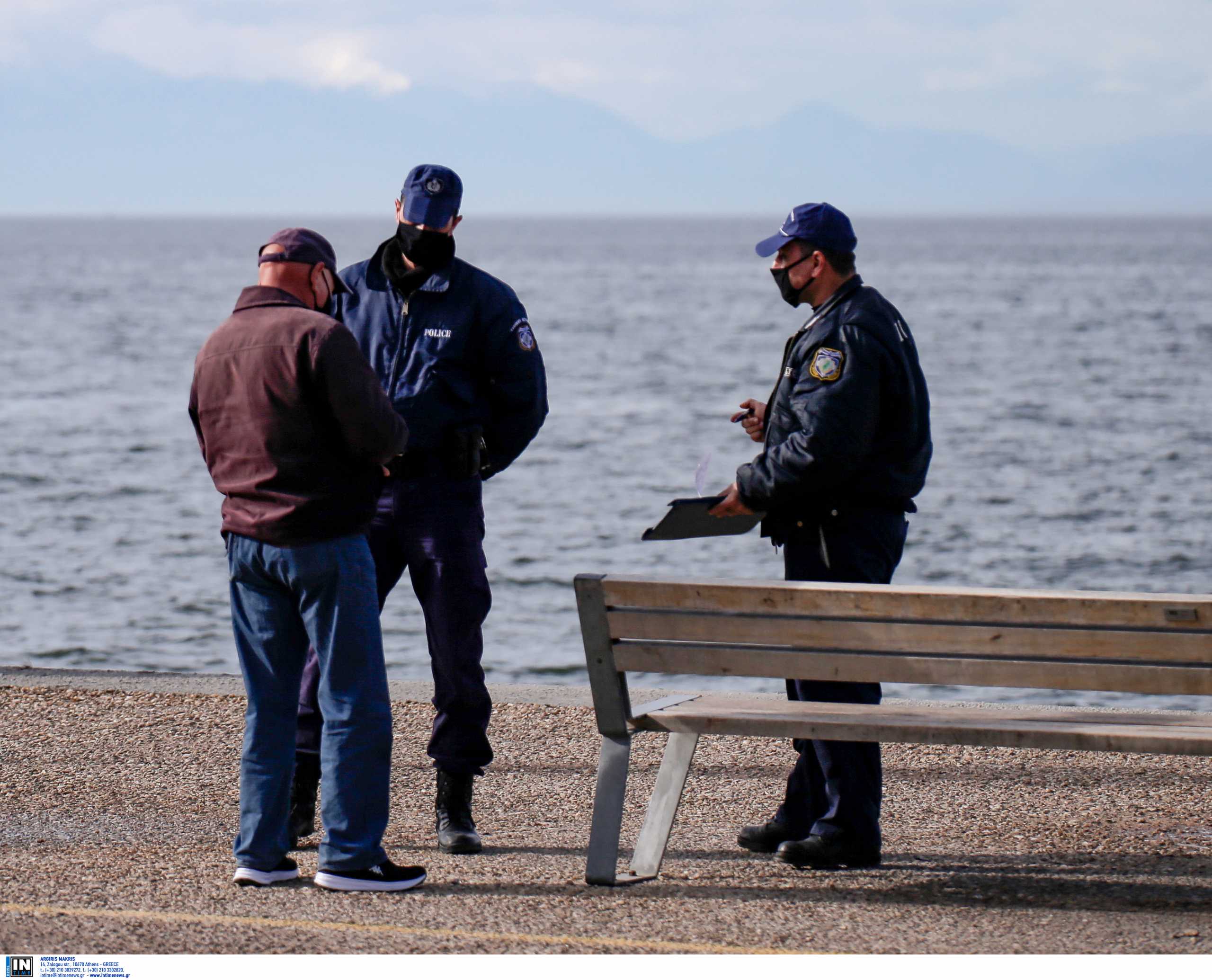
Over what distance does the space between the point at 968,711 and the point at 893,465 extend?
2.36 ft

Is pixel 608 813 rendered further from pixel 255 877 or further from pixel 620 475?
pixel 620 475

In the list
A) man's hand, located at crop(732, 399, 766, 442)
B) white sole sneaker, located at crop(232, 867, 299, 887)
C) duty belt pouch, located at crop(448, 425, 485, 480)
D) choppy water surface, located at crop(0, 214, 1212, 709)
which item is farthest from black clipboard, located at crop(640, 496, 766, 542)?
choppy water surface, located at crop(0, 214, 1212, 709)

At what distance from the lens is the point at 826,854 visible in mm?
4773

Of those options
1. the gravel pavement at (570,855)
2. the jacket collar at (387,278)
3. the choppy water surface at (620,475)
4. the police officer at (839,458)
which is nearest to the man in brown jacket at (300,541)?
the gravel pavement at (570,855)

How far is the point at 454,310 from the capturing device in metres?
5.13

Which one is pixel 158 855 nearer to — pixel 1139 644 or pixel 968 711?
pixel 968 711

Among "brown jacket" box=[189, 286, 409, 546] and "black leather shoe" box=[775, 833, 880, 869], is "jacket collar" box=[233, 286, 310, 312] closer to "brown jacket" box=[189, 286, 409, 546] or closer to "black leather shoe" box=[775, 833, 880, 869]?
"brown jacket" box=[189, 286, 409, 546]

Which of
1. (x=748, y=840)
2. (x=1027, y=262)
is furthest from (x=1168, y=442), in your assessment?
(x=1027, y=262)

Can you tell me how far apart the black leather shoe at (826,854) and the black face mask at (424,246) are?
2005 mm

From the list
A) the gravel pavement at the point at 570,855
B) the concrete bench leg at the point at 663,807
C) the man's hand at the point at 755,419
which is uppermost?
the man's hand at the point at 755,419

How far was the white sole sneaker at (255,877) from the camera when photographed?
4516 mm

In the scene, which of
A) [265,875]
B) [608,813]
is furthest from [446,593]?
[265,875]

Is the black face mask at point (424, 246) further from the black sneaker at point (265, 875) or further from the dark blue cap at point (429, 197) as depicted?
the black sneaker at point (265, 875)

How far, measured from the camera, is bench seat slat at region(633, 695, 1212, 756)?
4.21 meters
